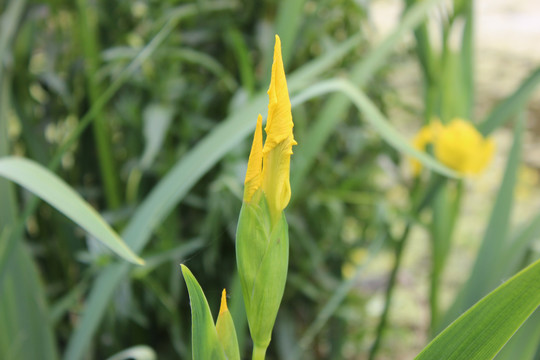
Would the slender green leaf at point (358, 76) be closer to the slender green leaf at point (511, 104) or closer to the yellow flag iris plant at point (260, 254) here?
the slender green leaf at point (511, 104)

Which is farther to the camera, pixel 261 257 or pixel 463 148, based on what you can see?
pixel 463 148

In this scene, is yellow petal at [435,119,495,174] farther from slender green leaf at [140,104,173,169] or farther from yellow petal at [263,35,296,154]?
yellow petal at [263,35,296,154]

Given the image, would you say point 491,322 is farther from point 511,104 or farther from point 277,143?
point 511,104

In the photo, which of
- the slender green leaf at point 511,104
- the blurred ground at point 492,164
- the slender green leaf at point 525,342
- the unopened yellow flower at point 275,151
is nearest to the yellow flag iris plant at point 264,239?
the unopened yellow flower at point 275,151

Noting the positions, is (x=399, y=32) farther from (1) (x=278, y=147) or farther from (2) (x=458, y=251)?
(2) (x=458, y=251)

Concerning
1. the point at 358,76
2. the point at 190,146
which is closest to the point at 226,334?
the point at 358,76

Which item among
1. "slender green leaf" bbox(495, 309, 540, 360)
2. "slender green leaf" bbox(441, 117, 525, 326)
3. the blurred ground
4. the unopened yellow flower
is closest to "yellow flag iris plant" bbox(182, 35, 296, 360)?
the unopened yellow flower

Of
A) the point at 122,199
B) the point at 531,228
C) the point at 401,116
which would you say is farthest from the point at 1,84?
the point at 401,116
